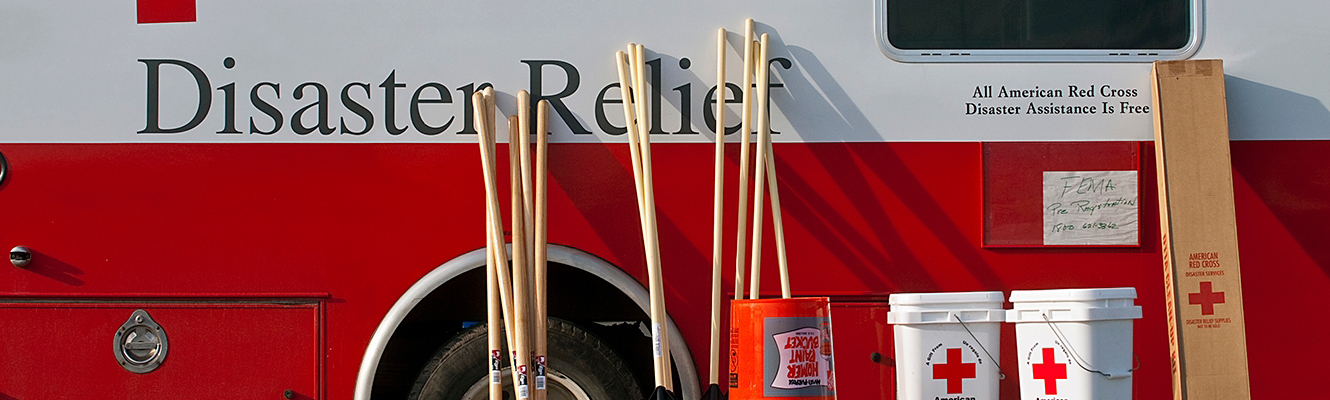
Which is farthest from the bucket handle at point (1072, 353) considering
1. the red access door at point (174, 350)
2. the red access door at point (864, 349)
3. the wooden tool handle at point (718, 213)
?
the red access door at point (174, 350)

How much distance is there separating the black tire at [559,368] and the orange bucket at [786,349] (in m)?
0.48

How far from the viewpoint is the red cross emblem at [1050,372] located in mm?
2965

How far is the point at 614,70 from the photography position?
10.5 ft

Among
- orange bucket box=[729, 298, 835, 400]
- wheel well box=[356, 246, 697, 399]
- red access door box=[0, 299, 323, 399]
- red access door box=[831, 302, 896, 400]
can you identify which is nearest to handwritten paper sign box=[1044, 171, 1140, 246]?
red access door box=[831, 302, 896, 400]

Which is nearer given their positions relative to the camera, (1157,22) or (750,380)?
(750,380)

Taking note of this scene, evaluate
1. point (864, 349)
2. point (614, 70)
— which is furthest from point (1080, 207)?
point (614, 70)

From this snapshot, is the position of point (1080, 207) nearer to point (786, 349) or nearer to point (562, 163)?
point (786, 349)

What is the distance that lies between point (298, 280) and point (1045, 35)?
98.2 inches

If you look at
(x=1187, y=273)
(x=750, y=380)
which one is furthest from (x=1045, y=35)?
(x=750, y=380)

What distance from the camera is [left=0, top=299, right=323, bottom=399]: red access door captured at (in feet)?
10.3

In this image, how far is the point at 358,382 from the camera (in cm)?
314

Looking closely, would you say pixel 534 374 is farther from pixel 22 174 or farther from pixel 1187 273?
pixel 1187 273

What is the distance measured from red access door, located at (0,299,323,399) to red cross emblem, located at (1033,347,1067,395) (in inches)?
87.4

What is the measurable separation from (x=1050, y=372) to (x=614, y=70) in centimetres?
162
